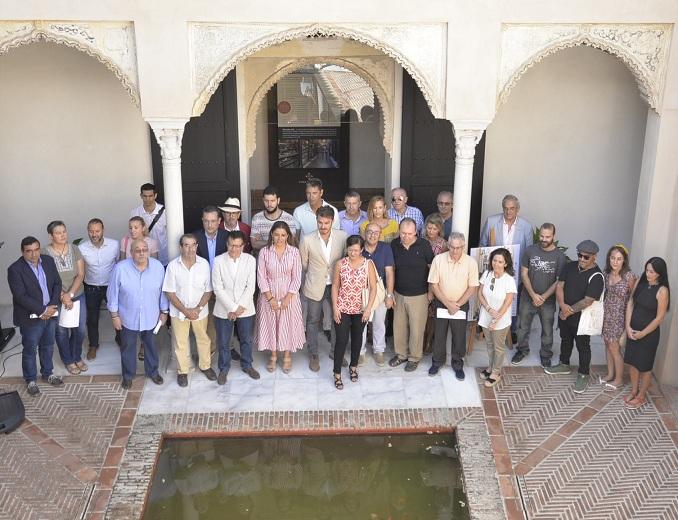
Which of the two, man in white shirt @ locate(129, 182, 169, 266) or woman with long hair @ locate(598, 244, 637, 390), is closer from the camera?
woman with long hair @ locate(598, 244, 637, 390)

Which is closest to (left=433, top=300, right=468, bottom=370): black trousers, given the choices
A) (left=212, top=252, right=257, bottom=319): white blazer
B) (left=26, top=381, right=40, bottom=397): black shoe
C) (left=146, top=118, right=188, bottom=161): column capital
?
(left=212, top=252, right=257, bottom=319): white blazer

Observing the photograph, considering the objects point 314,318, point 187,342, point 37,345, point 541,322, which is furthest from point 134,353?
point 541,322

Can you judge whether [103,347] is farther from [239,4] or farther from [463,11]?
[463,11]

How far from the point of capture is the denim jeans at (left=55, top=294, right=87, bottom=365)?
8.52 meters

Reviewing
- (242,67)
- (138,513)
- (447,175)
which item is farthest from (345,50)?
(138,513)

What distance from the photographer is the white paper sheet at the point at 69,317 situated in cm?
838

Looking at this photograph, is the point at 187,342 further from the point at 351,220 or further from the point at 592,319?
the point at 592,319

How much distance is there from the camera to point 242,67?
10.1m

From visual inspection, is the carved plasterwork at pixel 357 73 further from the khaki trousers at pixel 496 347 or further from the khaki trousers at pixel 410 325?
the khaki trousers at pixel 496 347

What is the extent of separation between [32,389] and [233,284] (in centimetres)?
216

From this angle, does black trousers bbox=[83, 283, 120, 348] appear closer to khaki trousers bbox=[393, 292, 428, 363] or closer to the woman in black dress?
khaki trousers bbox=[393, 292, 428, 363]

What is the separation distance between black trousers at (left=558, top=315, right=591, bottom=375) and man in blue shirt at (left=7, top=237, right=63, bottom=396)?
489 cm

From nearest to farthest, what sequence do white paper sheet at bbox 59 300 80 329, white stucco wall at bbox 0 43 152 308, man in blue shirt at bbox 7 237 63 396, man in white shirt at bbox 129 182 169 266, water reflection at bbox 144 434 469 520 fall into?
water reflection at bbox 144 434 469 520, man in blue shirt at bbox 7 237 63 396, white paper sheet at bbox 59 300 80 329, man in white shirt at bbox 129 182 169 266, white stucco wall at bbox 0 43 152 308

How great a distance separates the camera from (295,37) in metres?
8.02
